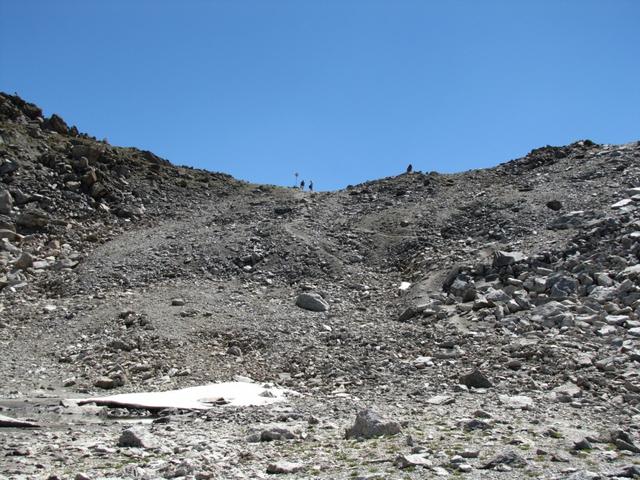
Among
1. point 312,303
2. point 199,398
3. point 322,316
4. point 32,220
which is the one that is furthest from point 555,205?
point 32,220

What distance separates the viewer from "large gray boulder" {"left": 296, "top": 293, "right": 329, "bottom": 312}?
16.7m

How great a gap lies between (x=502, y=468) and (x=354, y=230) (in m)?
16.1

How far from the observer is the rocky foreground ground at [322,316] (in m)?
7.50

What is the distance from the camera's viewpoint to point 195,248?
68.9 feet

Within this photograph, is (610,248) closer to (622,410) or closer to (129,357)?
(622,410)

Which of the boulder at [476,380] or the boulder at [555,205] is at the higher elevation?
the boulder at [555,205]

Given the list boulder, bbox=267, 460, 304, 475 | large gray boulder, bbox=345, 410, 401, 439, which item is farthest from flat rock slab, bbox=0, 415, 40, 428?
large gray boulder, bbox=345, 410, 401, 439

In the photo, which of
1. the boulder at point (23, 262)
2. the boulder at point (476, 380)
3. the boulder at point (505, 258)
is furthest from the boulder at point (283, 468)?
the boulder at point (23, 262)

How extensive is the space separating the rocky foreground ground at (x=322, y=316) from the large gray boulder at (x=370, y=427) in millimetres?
26

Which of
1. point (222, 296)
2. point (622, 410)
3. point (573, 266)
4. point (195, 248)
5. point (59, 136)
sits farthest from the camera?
point (59, 136)

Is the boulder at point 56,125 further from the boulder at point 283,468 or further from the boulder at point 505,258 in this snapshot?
the boulder at point 283,468

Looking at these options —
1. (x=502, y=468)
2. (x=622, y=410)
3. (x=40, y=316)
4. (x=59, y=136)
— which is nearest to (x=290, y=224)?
(x=40, y=316)

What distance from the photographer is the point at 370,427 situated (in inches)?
314

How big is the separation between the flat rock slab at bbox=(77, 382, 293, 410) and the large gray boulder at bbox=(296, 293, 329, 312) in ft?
17.9
